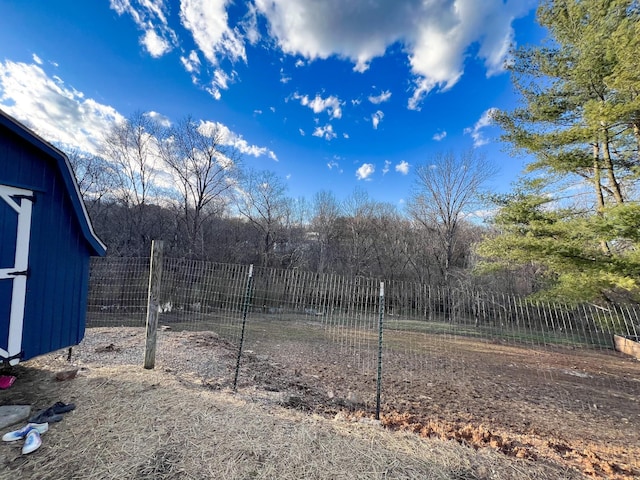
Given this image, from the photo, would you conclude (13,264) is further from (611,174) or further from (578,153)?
(611,174)

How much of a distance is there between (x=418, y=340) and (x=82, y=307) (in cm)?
842

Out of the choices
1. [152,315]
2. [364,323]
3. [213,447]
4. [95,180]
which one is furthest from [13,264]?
[95,180]

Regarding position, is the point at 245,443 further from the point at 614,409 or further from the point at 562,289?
the point at 562,289

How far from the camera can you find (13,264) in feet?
8.83

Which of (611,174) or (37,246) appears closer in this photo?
(37,246)

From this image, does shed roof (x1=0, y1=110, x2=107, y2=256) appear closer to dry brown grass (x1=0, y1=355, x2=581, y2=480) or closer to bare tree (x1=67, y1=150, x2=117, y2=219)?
dry brown grass (x1=0, y1=355, x2=581, y2=480)

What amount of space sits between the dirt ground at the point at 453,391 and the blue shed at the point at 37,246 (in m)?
0.65

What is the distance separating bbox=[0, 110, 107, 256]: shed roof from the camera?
2.58 m

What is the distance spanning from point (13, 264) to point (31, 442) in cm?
167

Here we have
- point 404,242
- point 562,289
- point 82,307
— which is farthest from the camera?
point 404,242

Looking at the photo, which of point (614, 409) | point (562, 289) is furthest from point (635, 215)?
point (614, 409)

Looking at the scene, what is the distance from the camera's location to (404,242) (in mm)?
20016

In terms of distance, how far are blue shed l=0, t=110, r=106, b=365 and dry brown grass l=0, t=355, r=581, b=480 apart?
63cm

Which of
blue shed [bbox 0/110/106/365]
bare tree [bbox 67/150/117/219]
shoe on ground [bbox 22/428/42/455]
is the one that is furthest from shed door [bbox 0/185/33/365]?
bare tree [bbox 67/150/117/219]
